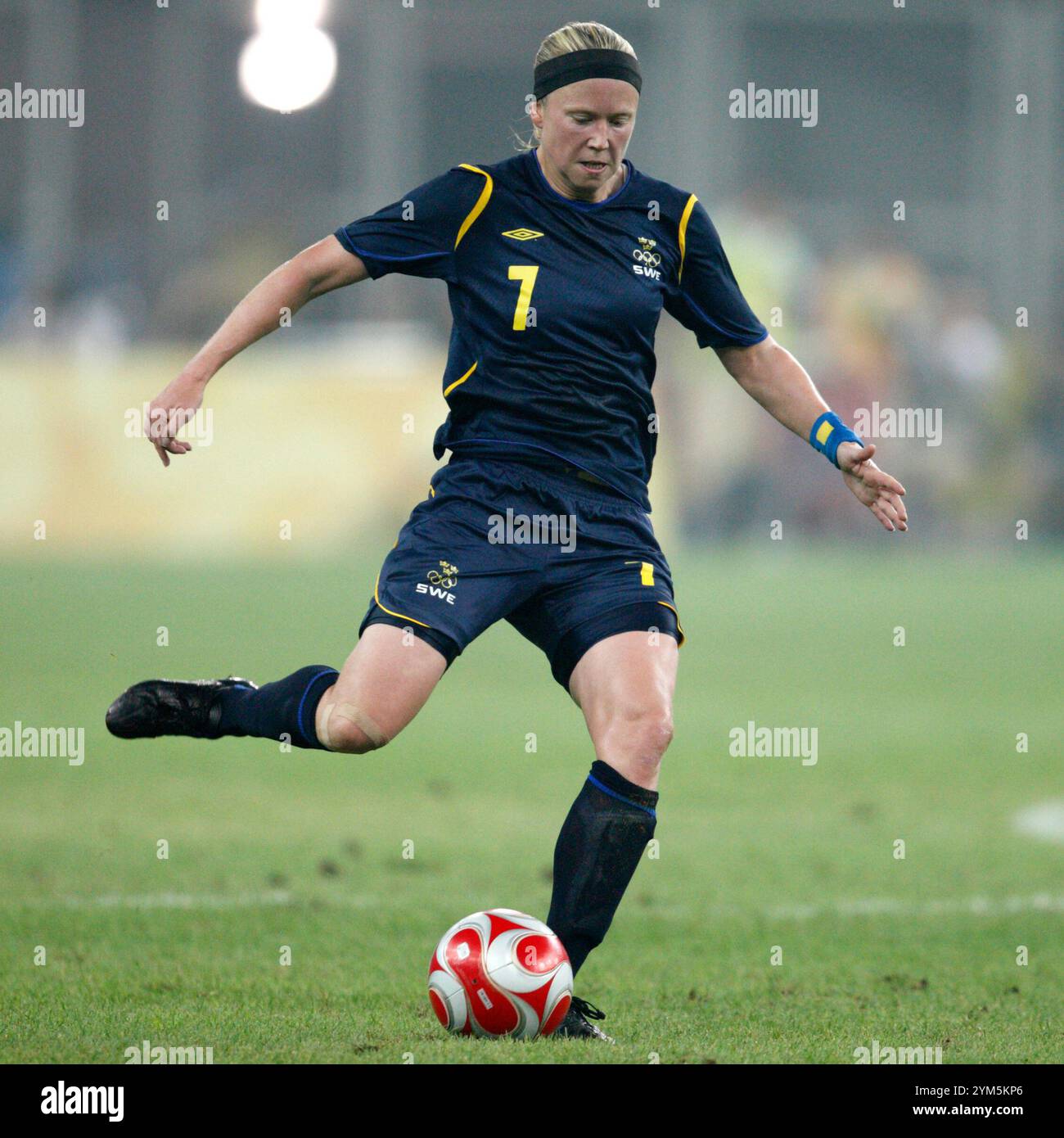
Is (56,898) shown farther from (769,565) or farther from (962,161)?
(962,161)

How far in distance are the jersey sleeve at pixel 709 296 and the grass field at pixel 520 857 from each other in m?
1.78

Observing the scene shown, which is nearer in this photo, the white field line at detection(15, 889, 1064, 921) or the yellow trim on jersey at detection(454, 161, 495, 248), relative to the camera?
the yellow trim on jersey at detection(454, 161, 495, 248)

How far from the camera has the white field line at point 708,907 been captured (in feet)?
20.4

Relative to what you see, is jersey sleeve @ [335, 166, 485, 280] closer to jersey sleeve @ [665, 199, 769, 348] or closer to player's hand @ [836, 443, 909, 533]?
jersey sleeve @ [665, 199, 769, 348]

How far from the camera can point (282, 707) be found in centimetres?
488

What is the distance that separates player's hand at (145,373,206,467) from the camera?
4.73m

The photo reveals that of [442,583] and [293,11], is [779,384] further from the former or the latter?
[293,11]

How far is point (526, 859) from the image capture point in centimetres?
714

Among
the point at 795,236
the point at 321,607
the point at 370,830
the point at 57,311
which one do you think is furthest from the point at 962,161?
the point at 370,830

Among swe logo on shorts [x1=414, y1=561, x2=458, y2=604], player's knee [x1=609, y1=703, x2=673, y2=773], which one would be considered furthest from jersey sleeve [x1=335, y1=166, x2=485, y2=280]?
player's knee [x1=609, y1=703, x2=673, y2=773]

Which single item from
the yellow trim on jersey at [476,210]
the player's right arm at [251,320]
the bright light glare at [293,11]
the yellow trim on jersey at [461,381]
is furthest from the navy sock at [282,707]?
the bright light glare at [293,11]

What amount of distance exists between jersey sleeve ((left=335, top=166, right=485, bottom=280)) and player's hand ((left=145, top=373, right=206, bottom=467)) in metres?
0.56

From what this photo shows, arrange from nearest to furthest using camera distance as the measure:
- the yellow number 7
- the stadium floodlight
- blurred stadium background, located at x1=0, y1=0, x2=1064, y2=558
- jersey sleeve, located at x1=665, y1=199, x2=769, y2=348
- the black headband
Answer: the black headband, the yellow number 7, jersey sleeve, located at x1=665, y1=199, x2=769, y2=348, blurred stadium background, located at x1=0, y1=0, x2=1064, y2=558, the stadium floodlight

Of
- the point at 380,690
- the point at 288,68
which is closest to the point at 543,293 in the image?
the point at 380,690
